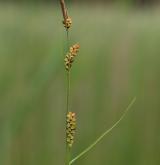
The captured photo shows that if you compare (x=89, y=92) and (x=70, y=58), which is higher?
(x=70, y=58)

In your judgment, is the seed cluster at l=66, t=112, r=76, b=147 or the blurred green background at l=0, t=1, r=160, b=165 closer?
the seed cluster at l=66, t=112, r=76, b=147

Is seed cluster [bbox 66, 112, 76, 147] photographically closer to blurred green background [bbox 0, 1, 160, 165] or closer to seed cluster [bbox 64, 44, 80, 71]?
seed cluster [bbox 64, 44, 80, 71]

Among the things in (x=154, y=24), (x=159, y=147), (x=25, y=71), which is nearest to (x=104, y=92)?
(x=25, y=71)

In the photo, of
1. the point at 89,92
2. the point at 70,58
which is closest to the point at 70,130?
the point at 70,58

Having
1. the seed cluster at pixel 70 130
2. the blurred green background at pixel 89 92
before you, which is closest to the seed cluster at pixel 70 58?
the seed cluster at pixel 70 130

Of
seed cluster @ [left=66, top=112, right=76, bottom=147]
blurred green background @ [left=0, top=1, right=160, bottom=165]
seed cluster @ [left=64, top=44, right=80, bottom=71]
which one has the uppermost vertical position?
seed cluster @ [left=64, top=44, right=80, bottom=71]

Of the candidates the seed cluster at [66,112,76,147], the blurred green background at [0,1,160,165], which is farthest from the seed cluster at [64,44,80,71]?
the blurred green background at [0,1,160,165]

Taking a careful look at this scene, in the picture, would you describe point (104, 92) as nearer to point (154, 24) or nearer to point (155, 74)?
point (155, 74)

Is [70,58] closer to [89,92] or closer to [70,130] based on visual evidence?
[70,130]
